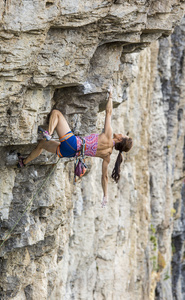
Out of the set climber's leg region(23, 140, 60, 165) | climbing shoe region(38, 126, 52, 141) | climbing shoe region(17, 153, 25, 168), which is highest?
climbing shoe region(38, 126, 52, 141)

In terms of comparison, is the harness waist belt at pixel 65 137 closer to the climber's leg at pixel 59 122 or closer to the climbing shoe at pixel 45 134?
the climber's leg at pixel 59 122

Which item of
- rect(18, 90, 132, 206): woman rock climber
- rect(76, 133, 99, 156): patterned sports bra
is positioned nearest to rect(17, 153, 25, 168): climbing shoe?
rect(18, 90, 132, 206): woman rock climber

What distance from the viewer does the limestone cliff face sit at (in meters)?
5.57

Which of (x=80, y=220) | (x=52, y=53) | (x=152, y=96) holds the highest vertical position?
(x=152, y=96)

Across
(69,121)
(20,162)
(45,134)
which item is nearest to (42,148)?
(20,162)

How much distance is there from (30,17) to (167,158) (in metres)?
16.6

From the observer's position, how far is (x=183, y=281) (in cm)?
2833

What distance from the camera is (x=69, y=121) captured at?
7219 millimetres

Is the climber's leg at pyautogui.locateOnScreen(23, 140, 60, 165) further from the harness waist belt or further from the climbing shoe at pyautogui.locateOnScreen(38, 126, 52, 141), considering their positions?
the climbing shoe at pyautogui.locateOnScreen(38, 126, 52, 141)

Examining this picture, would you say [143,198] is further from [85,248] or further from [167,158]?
[85,248]

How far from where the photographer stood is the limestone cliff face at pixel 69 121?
5566mm

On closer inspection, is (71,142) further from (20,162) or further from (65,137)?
(20,162)

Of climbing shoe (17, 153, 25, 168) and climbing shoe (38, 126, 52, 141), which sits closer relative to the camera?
climbing shoe (38, 126, 52, 141)

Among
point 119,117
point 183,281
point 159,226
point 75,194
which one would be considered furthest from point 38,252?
point 183,281
